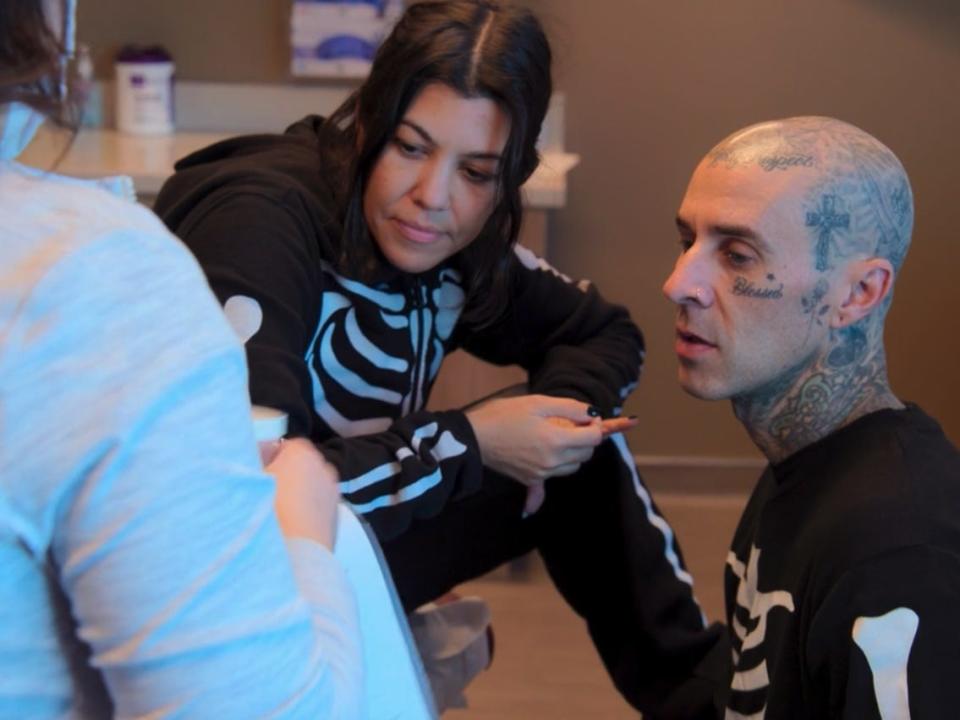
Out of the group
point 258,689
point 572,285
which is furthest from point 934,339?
point 258,689

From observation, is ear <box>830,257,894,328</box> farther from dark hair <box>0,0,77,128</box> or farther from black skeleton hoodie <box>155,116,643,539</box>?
dark hair <box>0,0,77,128</box>

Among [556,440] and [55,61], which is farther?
[556,440]

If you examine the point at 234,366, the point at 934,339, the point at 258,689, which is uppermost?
the point at 234,366

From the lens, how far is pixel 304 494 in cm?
81

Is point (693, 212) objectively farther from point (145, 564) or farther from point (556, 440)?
point (145, 564)

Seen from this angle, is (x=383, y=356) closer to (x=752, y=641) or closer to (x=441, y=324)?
(x=441, y=324)

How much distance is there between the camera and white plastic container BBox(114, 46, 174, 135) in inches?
102

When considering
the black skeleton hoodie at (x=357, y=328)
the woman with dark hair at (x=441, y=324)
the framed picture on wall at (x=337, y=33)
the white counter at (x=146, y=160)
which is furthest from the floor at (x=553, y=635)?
the framed picture on wall at (x=337, y=33)

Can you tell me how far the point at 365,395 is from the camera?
1.66 metres

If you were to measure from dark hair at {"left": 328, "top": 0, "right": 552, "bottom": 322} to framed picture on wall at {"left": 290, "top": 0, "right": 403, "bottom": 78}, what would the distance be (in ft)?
3.18

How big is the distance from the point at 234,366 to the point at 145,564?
0.10 meters

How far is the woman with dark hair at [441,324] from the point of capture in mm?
1469

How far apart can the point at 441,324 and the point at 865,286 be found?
622mm

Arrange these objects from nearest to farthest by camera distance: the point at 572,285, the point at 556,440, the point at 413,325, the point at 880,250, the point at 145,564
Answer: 1. the point at 145,564
2. the point at 880,250
3. the point at 556,440
4. the point at 413,325
5. the point at 572,285
